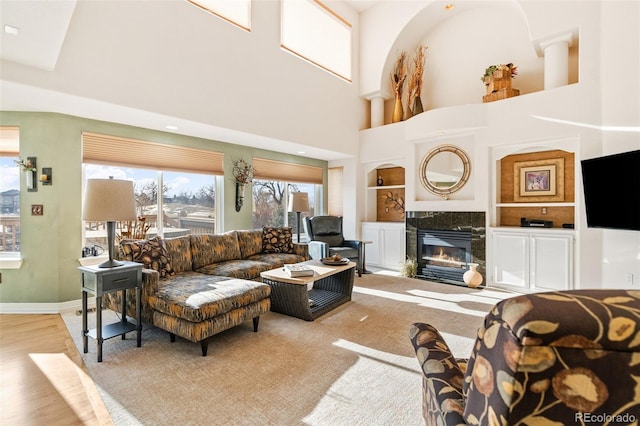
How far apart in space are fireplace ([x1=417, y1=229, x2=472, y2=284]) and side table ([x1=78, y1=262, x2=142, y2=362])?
4497 mm

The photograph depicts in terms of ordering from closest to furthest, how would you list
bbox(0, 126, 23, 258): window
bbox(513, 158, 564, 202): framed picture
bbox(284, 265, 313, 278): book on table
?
bbox(284, 265, 313, 278): book on table < bbox(0, 126, 23, 258): window < bbox(513, 158, 564, 202): framed picture

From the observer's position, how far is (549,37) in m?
4.46

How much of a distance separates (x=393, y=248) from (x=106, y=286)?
4.86 metres

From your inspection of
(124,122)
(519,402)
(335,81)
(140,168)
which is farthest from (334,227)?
(519,402)

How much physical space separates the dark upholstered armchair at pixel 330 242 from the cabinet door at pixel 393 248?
83 cm

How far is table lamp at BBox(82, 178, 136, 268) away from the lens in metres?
2.62

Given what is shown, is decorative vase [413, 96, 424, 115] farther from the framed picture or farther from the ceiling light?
the ceiling light

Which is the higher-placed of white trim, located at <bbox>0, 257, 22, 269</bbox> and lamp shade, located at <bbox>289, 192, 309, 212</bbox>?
lamp shade, located at <bbox>289, 192, 309, 212</bbox>

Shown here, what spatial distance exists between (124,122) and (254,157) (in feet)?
7.05

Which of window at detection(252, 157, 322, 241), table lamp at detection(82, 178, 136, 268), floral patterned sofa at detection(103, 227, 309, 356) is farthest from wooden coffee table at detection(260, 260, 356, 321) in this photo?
window at detection(252, 157, 322, 241)

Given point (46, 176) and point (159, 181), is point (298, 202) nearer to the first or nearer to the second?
point (159, 181)

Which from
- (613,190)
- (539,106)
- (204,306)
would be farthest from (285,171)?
(613,190)

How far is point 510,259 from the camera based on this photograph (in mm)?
4699

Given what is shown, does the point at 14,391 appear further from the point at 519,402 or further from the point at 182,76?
the point at 182,76
